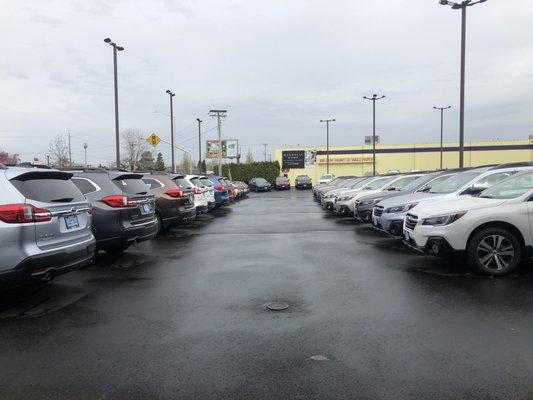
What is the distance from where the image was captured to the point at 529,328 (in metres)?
4.91

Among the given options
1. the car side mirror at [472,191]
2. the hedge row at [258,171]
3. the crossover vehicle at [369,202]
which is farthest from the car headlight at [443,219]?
the hedge row at [258,171]

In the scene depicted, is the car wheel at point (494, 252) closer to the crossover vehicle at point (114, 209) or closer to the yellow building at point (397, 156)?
the crossover vehicle at point (114, 209)

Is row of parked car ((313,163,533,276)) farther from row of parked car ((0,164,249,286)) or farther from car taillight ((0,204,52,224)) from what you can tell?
car taillight ((0,204,52,224))

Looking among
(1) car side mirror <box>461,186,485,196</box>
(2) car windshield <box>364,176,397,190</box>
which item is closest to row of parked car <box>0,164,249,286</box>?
(1) car side mirror <box>461,186,485,196</box>

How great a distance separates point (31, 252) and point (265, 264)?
13.7 ft

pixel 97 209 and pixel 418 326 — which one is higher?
pixel 97 209

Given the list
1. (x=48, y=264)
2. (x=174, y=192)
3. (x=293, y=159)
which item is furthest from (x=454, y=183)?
(x=293, y=159)

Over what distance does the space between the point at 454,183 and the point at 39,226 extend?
28.8 ft

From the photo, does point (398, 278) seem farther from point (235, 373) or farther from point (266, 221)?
point (266, 221)

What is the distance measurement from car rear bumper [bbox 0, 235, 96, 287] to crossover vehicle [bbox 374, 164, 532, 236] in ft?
20.7

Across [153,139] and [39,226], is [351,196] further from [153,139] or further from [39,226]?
[153,139]

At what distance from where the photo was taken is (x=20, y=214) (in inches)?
213

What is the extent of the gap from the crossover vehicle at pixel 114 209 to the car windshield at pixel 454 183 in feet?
21.0

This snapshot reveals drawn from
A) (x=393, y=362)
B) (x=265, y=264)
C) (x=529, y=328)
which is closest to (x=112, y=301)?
(x=265, y=264)
